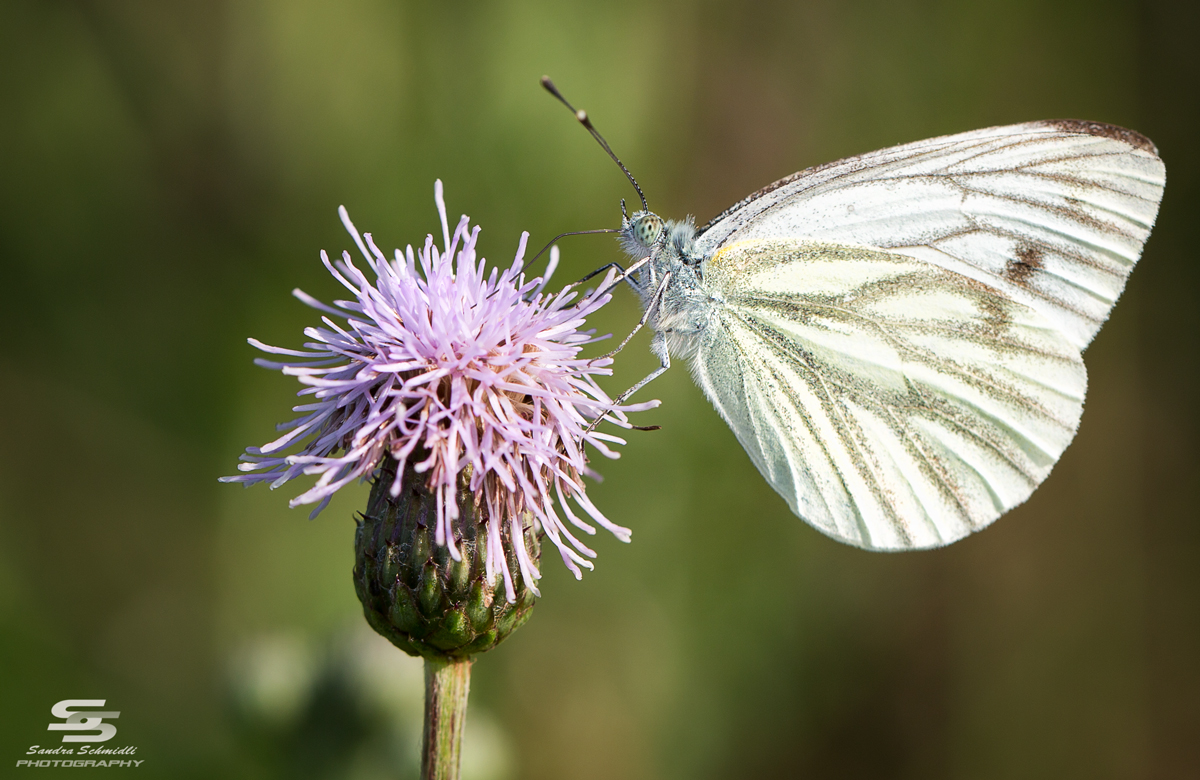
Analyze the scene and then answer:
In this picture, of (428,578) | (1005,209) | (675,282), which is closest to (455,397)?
(428,578)

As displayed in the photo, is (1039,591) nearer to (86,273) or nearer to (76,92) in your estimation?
(86,273)

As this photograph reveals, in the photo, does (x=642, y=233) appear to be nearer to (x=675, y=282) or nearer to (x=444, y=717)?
(x=675, y=282)

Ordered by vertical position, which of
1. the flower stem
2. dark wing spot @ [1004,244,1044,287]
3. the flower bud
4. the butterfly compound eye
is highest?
the butterfly compound eye

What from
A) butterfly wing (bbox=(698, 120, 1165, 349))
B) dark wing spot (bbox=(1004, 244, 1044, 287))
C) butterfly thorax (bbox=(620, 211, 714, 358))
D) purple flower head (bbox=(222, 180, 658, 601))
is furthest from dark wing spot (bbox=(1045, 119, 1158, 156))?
purple flower head (bbox=(222, 180, 658, 601))

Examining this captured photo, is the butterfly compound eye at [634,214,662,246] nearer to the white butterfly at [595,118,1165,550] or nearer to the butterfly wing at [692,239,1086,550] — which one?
the white butterfly at [595,118,1165,550]

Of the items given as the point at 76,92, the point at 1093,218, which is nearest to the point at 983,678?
the point at 1093,218

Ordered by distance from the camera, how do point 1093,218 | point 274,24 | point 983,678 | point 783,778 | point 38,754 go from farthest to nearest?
1. point 983,678
2. point 783,778
3. point 274,24
4. point 38,754
5. point 1093,218

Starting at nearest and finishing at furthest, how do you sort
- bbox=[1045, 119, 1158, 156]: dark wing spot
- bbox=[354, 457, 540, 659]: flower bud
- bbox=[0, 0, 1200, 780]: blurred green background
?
bbox=[354, 457, 540, 659]: flower bud
bbox=[1045, 119, 1158, 156]: dark wing spot
bbox=[0, 0, 1200, 780]: blurred green background
